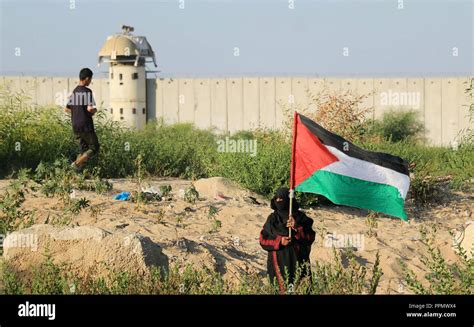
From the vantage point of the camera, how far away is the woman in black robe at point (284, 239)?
7.96m

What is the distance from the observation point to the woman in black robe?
796 cm

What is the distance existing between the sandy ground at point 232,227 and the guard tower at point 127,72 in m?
24.1

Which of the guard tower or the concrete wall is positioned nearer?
the guard tower

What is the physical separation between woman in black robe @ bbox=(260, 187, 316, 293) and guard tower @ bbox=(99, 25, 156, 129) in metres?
29.4

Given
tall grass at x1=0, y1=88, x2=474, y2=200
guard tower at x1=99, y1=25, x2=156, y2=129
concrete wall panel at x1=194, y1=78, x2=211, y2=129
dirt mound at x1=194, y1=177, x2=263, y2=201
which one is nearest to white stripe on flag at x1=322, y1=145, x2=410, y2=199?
dirt mound at x1=194, y1=177, x2=263, y2=201

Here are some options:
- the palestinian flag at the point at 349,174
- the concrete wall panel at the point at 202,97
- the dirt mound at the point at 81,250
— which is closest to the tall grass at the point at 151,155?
the dirt mound at the point at 81,250

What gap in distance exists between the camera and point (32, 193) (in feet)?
38.6

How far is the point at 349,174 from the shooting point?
7.79m

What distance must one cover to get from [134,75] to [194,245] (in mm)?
28900

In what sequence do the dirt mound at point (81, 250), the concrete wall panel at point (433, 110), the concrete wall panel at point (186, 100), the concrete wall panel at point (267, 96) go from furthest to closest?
the concrete wall panel at point (186, 100) → the concrete wall panel at point (267, 96) → the concrete wall panel at point (433, 110) → the dirt mound at point (81, 250)

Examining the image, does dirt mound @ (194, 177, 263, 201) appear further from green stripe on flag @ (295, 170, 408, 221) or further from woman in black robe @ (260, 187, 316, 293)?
green stripe on flag @ (295, 170, 408, 221)

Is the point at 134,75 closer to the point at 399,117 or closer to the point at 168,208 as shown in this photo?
the point at 399,117

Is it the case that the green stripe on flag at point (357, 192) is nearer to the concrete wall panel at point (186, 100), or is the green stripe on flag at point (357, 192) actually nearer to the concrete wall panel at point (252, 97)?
the concrete wall panel at point (252, 97)
